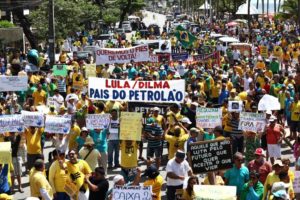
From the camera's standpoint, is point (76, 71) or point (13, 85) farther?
point (76, 71)

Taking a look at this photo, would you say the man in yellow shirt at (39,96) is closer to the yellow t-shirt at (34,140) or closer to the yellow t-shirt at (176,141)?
the yellow t-shirt at (34,140)

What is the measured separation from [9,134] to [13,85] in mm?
5269

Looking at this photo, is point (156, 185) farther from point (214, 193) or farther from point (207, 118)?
point (207, 118)

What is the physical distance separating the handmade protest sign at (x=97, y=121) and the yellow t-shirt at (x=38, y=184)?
154 inches

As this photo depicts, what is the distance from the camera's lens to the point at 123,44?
43.2m

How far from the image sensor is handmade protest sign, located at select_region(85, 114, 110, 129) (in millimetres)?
15352

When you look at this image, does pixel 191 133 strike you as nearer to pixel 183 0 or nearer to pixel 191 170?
pixel 191 170

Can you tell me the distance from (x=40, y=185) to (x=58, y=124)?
363 centimetres

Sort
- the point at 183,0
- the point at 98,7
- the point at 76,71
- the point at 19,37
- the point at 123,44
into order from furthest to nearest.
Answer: the point at 183,0 → the point at 98,7 → the point at 123,44 → the point at 19,37 → the point at 76,71

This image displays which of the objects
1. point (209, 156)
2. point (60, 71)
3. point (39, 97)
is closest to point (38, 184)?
point (209, 156)

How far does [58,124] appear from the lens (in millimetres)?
14906

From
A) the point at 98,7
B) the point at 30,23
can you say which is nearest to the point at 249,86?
the point at 30,23

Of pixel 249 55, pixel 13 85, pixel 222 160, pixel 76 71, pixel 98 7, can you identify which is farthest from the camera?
pixel 98 7

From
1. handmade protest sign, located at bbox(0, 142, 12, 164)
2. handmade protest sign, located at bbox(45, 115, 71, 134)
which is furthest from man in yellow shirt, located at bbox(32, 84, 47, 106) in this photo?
handmade protest sign, located at bbox(0, 142, 12, 164)
